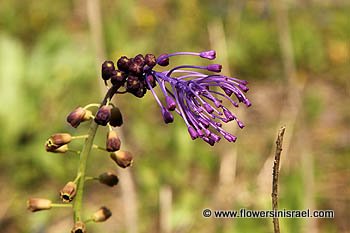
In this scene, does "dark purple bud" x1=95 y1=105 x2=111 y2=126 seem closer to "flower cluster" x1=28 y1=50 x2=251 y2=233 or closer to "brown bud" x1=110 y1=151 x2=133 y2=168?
"flower cluster" x1=28 y1=50 x2=251 y2=233

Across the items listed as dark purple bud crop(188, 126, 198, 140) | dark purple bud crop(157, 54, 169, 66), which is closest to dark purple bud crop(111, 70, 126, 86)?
dark purple bud crop(157, 54, 169, 66)

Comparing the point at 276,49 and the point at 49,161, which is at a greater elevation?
the point at 276,49

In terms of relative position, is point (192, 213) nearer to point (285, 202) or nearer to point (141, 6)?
point (285, 202)

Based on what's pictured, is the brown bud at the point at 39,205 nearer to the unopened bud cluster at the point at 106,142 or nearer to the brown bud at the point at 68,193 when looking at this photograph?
the unopened bud cluster at the point at 106,142

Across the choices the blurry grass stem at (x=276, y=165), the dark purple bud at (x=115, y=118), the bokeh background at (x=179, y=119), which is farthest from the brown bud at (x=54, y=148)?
the bokeh background at (x=179, y=119)

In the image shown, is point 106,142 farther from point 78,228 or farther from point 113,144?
point 78,228

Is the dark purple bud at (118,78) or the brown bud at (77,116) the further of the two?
the brown bud at (77,116)

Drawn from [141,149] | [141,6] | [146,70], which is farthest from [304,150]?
[141,6]
